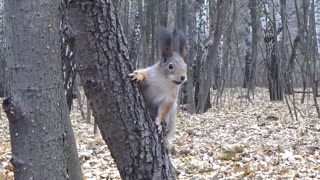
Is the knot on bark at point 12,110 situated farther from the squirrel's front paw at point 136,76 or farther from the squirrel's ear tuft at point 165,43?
the squirrel's ear tuft at point 165,43

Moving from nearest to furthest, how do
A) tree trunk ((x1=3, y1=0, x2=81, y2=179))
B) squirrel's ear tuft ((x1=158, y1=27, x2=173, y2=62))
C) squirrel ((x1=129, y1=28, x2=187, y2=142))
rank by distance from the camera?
tree trunk ((x1=3, y1=0, x2=81, y2=179))
squirrel's ear tuft ((x1=158, y1=27, x2=173, y2=62))
squirrel ((x1=129, y1=28, x2=187, y2=142))

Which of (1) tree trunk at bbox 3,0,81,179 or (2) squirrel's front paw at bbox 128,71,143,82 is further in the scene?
(2) squirrel's front paw at bbox 128,71,143,82

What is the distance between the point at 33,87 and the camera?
2.39m

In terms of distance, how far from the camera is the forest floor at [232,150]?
20.7ft

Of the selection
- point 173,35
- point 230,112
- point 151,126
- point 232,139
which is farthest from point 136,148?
point 230,112

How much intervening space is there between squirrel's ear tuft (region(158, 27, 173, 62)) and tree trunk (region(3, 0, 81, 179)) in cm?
116

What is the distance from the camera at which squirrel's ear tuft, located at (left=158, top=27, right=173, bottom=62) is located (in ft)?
11.6

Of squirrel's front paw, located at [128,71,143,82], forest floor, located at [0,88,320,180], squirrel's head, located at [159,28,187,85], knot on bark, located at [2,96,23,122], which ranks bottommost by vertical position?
forest floor, located at [0,88,320,180]

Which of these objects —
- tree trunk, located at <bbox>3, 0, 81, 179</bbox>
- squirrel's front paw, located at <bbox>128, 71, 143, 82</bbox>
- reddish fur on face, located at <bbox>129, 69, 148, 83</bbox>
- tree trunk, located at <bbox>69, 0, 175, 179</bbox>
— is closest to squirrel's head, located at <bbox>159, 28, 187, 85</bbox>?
reddish fur on face, located at <bbox>129, 69, 148, 83</bbox>

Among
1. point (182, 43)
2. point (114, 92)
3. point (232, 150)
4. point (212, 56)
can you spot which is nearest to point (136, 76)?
point (114, 92)

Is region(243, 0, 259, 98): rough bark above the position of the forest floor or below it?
above

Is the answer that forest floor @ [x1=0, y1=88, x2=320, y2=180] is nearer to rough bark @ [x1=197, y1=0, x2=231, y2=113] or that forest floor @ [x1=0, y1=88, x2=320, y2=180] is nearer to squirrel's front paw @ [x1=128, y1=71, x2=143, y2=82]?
rough bark @ [x1=197, y1=0, x2=231, y2=113]

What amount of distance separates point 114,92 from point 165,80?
31.4 inches

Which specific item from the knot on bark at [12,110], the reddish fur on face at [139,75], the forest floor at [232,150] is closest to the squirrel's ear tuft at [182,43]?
the reddish fur on face at [139,75]
